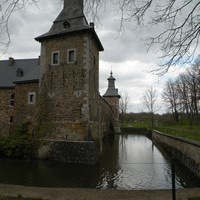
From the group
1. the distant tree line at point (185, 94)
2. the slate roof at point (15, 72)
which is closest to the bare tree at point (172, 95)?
the distant tree line at point (185, 94)

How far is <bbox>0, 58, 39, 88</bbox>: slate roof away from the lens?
60.0ft

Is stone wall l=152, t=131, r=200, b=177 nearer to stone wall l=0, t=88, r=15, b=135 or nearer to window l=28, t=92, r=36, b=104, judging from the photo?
window l=28, t=92, r=36, b=104

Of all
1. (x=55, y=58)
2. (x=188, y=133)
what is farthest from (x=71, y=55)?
(x=188, y=133)

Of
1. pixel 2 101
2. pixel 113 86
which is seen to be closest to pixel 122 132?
pixel 113 86

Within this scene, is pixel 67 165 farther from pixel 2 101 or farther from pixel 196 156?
pixel 2 101

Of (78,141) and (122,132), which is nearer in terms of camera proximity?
(78,141)

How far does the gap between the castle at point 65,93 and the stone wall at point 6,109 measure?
0.20 m

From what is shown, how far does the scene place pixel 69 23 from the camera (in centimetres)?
1625

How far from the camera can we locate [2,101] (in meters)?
19.2

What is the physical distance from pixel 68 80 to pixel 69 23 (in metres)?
3.92

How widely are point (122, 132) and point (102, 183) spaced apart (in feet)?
110

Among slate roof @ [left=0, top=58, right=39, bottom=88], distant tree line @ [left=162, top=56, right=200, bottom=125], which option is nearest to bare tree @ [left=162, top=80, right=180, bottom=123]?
distant tree line @ [left=162, top=56, right=200, bottom=125]

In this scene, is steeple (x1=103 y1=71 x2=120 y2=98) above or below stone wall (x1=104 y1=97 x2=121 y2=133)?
above

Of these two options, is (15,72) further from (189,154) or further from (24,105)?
(189,154)
